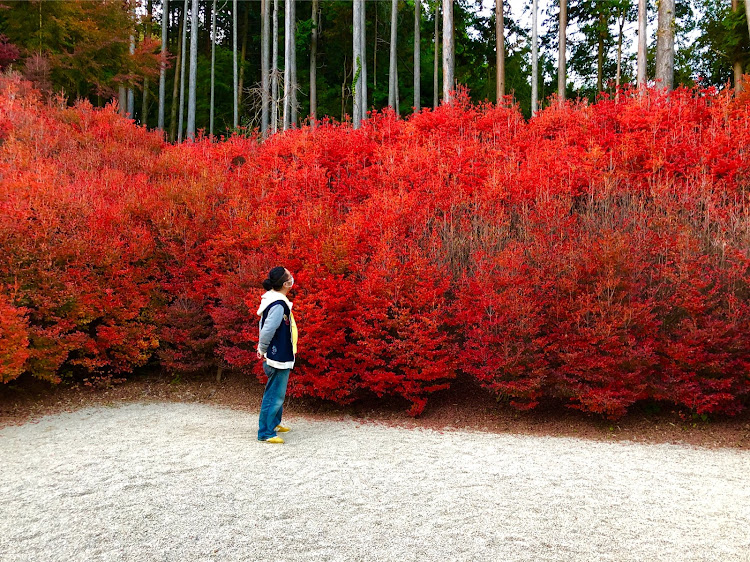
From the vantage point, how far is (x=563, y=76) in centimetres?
1966

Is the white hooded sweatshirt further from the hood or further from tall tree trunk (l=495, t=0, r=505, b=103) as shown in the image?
tall tree trunk (l=495, t=0, r=505, b=103)

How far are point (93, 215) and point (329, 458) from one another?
603 centimetres

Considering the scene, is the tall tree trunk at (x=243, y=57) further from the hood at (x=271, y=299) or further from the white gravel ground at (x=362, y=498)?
the white gravel ground at (x=362, y=498)

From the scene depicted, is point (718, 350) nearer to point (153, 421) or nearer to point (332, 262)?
point (332, 262)

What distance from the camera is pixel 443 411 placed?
24.5 feet

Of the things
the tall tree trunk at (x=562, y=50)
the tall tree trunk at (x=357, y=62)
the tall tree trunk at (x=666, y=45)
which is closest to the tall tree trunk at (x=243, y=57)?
the tall tree trunk at (x=357, y=62)

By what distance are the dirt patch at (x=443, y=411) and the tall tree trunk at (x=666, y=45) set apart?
9.15 m

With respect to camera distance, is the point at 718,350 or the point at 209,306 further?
the point at 209,306

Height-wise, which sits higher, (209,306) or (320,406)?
(209,306)

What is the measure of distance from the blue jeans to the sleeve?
26 cm

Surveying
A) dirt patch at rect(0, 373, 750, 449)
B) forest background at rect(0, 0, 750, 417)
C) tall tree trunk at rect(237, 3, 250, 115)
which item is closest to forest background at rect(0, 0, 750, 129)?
tall tree trunk at rect(237, 3, 250, 115)

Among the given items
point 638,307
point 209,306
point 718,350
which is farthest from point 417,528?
point 209,306

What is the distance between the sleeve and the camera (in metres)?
5.21

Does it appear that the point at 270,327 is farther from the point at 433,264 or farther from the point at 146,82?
the point at 146,82
